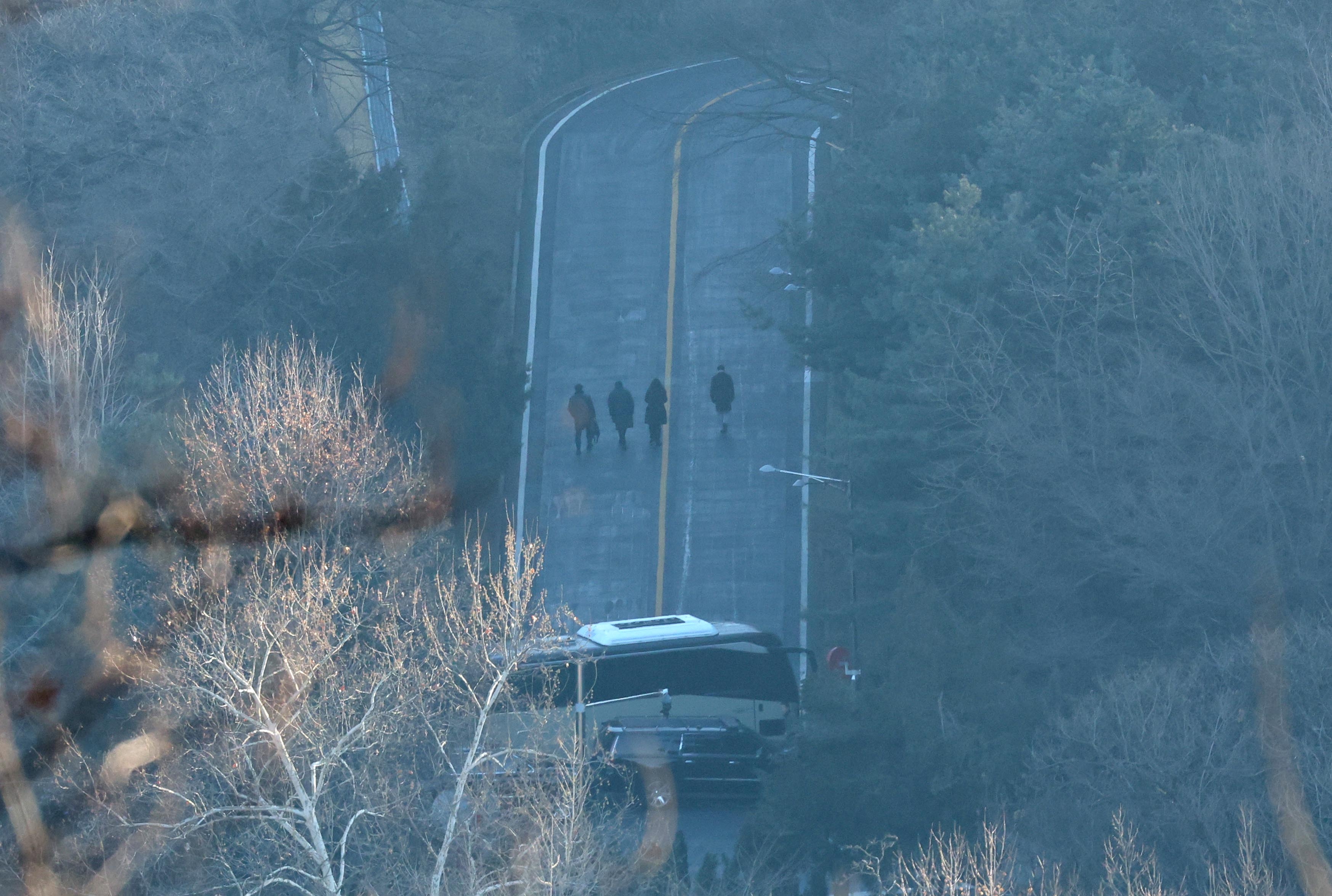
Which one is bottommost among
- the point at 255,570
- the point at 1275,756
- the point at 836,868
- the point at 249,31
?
the point at 836,868

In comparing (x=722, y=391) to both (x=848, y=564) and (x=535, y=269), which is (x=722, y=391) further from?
(x=535, y=269)

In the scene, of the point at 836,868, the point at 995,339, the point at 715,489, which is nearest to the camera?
the point at 836,868

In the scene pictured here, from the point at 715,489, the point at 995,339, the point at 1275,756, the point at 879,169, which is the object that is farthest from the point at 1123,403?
the point at 715,489

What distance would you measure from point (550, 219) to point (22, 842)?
20.7 metres

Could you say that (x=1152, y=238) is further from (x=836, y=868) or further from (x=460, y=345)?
(x=460, y=345)

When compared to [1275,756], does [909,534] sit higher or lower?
higher

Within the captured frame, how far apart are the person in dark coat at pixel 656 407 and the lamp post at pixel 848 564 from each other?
2163mm

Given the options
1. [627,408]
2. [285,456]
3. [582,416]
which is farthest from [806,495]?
[285,456]

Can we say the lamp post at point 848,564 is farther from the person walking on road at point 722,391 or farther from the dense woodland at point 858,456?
the person walking on road at point 722,391

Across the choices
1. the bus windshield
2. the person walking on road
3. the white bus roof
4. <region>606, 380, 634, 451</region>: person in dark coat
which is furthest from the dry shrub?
the person walking on road

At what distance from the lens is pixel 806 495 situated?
2808 centimetres

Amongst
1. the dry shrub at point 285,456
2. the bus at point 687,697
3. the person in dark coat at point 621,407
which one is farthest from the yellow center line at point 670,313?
the dry shrub at point 285,456

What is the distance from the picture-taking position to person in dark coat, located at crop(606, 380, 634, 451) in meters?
27.7

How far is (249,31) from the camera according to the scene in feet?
101
